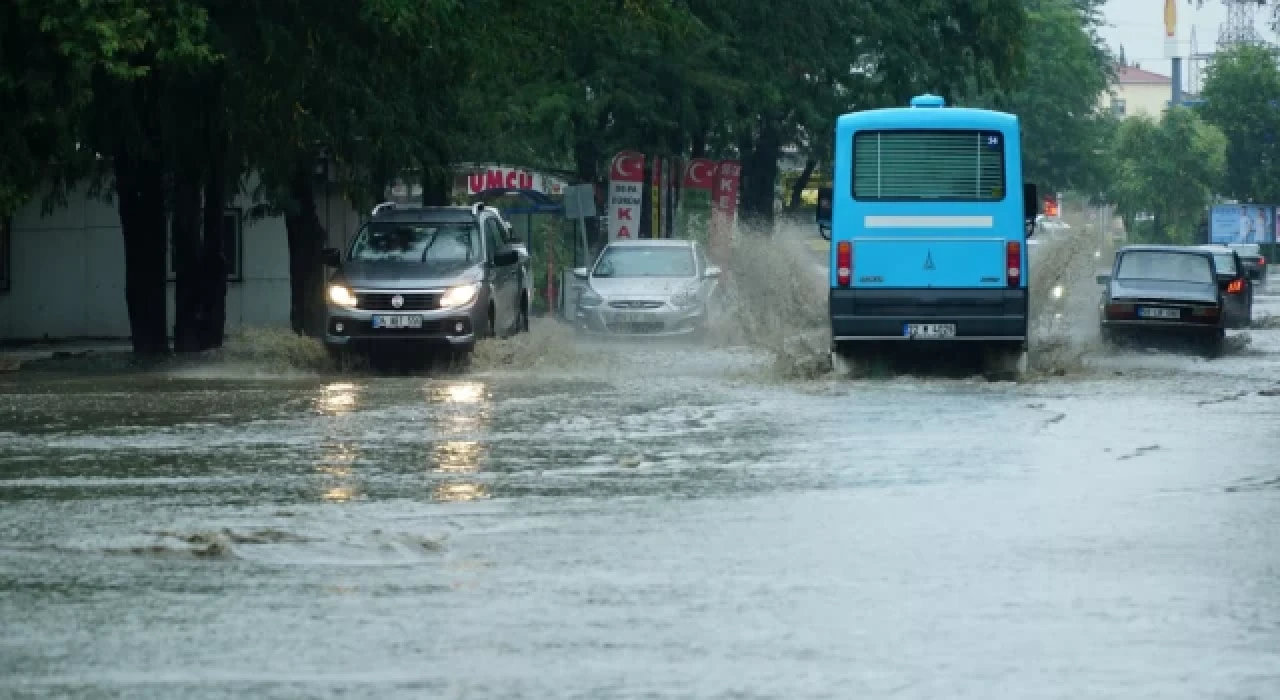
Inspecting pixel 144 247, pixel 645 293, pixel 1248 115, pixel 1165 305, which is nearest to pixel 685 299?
pixel 645 293

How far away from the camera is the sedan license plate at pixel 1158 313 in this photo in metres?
32.7

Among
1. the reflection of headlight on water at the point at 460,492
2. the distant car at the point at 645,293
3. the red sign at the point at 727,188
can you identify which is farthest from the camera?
the red sign at the point at 727,188

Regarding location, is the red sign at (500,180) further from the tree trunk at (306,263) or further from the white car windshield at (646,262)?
the tree trunk at (306,263)

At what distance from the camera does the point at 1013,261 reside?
2502cm

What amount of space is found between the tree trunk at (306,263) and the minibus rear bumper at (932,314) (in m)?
11.5

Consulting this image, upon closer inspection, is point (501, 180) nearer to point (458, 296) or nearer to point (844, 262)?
point (458, 296)

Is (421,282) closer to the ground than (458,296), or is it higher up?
higher up

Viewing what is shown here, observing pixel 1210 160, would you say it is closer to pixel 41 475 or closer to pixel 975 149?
pixel 975 149

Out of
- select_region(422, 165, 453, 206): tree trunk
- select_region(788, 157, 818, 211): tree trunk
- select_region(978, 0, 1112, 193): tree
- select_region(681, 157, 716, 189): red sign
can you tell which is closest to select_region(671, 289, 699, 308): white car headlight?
select_region(422, 165, 453, 206): tree trunk

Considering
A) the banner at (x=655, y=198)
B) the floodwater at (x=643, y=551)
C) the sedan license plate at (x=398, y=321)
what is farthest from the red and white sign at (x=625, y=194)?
the floodwater at (x=643, y=551)

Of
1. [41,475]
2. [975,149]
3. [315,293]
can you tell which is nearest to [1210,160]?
[315,293]

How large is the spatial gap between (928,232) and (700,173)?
23663 mm

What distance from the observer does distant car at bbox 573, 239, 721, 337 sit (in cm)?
3538

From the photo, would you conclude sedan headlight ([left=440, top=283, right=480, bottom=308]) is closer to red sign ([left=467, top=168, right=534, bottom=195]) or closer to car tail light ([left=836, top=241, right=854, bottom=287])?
car tail light ([left=836, top=241, right=854, bottom=287])
